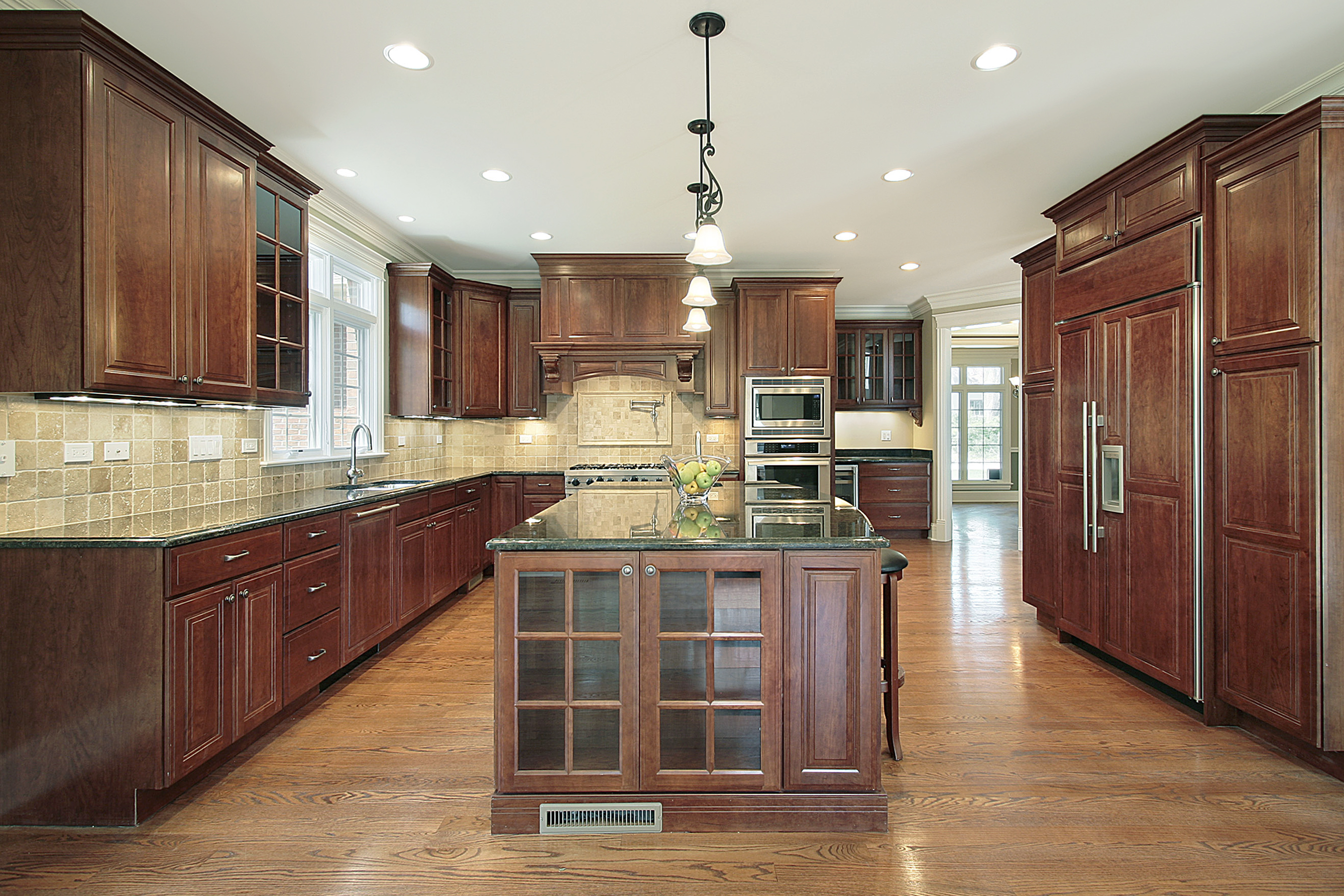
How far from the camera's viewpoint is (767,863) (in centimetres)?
180

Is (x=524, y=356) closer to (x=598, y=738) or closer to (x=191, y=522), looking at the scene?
(x=191, y=522)

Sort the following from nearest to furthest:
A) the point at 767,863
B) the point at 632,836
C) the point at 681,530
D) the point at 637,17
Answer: the point at 767,863 < the point at 632,836 < the point at 681,530 < the point at 637,17

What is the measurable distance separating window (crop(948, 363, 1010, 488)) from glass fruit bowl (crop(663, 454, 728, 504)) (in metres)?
8.39

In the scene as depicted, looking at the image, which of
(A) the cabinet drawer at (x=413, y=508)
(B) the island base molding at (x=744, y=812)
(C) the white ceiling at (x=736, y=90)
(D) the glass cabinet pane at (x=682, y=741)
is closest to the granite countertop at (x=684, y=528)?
(D) the glass cabinet pane at (x=682, y=741)

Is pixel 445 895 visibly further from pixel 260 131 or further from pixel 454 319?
pixel 454 319

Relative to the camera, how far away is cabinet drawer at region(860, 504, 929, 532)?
7312 millimetres

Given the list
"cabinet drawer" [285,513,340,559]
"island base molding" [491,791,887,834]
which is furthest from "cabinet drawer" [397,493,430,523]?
"island base molding" [491,791,887,834]

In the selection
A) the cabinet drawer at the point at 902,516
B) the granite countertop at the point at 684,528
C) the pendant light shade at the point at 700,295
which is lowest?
the cabinet drawer at the point at 902,516

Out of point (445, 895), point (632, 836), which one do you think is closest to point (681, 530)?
point (632, 836)

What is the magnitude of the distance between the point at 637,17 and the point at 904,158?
176cm

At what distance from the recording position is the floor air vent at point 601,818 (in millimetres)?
1934

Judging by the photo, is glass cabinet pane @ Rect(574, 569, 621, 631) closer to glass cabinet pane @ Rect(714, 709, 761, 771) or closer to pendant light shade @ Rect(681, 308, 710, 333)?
glass cabinet pane @ Rect(714, 709, 761, 771)

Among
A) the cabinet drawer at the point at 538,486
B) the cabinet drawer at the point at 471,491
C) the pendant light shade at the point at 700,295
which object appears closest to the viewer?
the pendant light shade at the point at 700,295

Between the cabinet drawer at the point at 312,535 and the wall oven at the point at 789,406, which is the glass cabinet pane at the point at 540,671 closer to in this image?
the cabinet drawer at the point at 312,535
